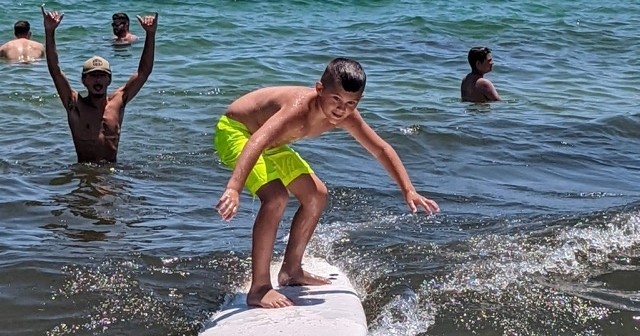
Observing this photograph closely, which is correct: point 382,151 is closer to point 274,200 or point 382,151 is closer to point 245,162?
point 274,200

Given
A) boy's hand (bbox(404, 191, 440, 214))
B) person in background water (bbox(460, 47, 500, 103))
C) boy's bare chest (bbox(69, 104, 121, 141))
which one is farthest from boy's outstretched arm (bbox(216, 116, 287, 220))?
person in background water (bbox(460, 47, 500, 103))

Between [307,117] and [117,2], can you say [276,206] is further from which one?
[117,2]

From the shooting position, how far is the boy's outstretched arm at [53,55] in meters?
6.83

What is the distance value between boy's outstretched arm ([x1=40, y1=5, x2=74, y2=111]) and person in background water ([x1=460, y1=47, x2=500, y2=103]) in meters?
5.38

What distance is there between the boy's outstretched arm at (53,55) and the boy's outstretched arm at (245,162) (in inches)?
116

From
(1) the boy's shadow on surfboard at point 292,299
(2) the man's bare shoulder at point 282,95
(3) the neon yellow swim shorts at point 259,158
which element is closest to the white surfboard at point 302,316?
(1) the boy's shadow on surfboard at point 292,299

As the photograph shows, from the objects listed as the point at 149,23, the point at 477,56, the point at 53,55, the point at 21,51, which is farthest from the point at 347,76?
the point at 21,51

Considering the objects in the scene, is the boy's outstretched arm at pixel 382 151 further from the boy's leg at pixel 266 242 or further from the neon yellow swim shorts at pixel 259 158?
the boy's leg at pixel 266 242

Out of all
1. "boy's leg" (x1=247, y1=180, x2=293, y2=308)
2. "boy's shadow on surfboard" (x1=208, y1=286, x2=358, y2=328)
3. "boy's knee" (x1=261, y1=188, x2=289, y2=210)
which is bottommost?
"boy's shadow on surfboard" (x1=208, y1=286, x2=358, y2=328)

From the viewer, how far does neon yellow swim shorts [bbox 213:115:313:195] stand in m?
4.54

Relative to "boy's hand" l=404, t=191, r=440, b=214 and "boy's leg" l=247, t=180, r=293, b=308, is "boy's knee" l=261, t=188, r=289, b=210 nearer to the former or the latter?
"boy's leg" l=247, t=180, r=293, b=308

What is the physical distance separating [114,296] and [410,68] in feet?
31.0

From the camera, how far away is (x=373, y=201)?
6895mm

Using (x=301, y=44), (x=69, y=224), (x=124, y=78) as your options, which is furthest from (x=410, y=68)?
(x=69, y=224)
